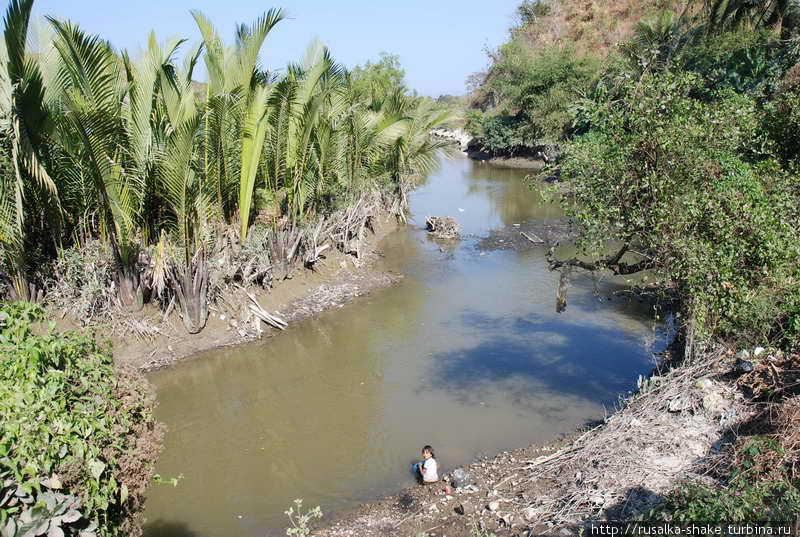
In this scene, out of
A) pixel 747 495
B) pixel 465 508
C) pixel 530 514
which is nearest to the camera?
pixel 747 495

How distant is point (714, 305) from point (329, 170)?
9166 mm

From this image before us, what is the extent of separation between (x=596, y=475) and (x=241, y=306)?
714 cm

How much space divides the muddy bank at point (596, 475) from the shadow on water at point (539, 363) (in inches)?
79.2

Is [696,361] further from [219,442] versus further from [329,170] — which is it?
[329,170]

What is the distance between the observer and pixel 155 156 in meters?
9.34

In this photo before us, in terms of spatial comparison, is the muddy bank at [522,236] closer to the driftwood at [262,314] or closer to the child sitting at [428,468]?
the driftwood at [262,314]

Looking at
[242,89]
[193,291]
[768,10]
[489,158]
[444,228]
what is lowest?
[193,291]

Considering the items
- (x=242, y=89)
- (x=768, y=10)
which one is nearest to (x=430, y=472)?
(x=242, y=89)

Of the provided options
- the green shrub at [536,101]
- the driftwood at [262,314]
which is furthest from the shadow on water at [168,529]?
the green shrub at [536,101]

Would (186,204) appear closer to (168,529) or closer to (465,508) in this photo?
(168,529)

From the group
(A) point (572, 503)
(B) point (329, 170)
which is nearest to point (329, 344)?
(B) point (329, 170)

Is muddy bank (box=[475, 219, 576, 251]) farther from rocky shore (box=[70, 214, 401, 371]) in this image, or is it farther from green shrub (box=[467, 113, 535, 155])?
green shrub (box=[467, 113, 535, 155])

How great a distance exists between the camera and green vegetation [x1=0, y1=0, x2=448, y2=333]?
26.5 feet

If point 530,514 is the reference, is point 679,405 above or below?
above
